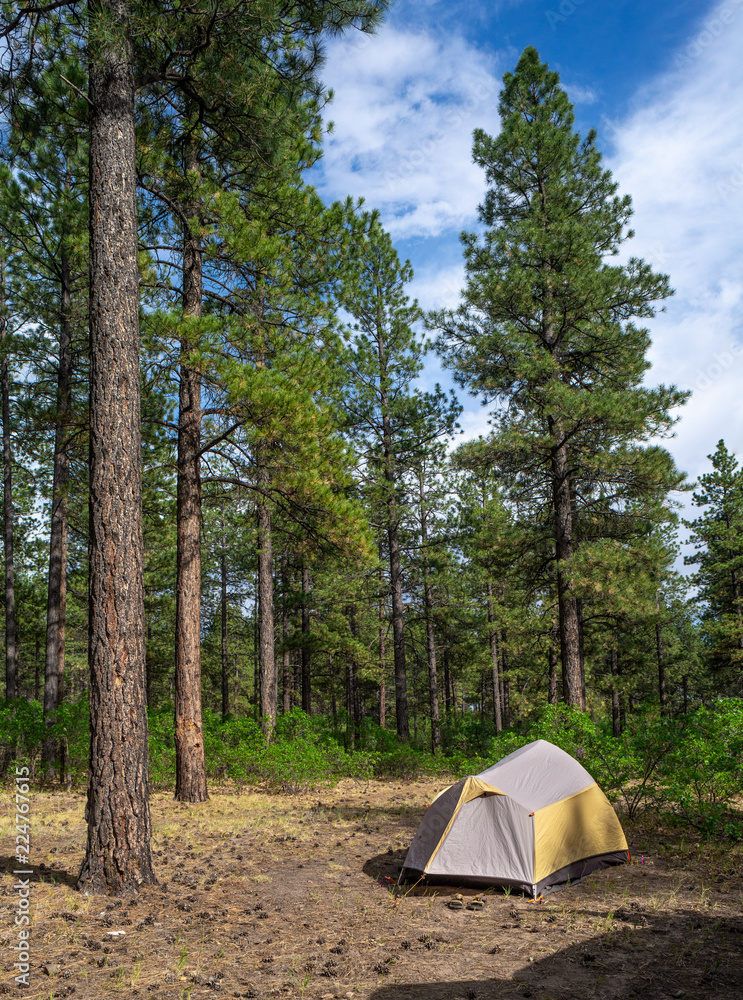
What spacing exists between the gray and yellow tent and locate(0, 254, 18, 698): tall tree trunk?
12.5 m

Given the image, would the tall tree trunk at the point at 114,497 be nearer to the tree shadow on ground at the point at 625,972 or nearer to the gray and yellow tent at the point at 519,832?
the tree shadow on ground at the point at 625,972

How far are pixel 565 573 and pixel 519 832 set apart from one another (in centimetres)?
580

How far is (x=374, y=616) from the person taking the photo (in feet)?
88.0

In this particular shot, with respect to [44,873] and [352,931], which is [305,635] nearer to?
[44,873]

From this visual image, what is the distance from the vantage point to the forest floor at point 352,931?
4078 mm

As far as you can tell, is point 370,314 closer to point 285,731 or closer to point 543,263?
point 543,263

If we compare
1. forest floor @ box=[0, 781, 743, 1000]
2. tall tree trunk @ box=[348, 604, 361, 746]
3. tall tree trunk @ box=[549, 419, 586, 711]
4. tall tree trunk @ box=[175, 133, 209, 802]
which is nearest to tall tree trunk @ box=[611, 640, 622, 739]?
tall tree trunk @ box=[348, 604, 361, 746]

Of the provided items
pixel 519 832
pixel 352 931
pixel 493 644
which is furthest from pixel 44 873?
pixel 493 644

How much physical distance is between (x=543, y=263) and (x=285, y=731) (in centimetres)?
1120

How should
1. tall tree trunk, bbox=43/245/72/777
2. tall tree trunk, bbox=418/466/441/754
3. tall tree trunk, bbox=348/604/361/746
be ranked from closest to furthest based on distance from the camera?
1. tall tree trunk, bbox=43/245/72/777
2. tall tree trunk, bbox=418/466/441/754
3. tall tree trunk, bbox=348/604/361/746

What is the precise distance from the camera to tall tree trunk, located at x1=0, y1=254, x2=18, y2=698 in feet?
51.5

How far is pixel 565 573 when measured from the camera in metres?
11.4

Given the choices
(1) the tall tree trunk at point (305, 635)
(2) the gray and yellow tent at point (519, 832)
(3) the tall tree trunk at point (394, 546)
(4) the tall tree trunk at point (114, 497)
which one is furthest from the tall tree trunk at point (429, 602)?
(4) the tall tree trunk at point (114, 497)

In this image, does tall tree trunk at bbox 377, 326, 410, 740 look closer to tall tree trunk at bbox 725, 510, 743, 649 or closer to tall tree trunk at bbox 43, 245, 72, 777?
tall tree trunk at bbox 43, 245, 72, 777
